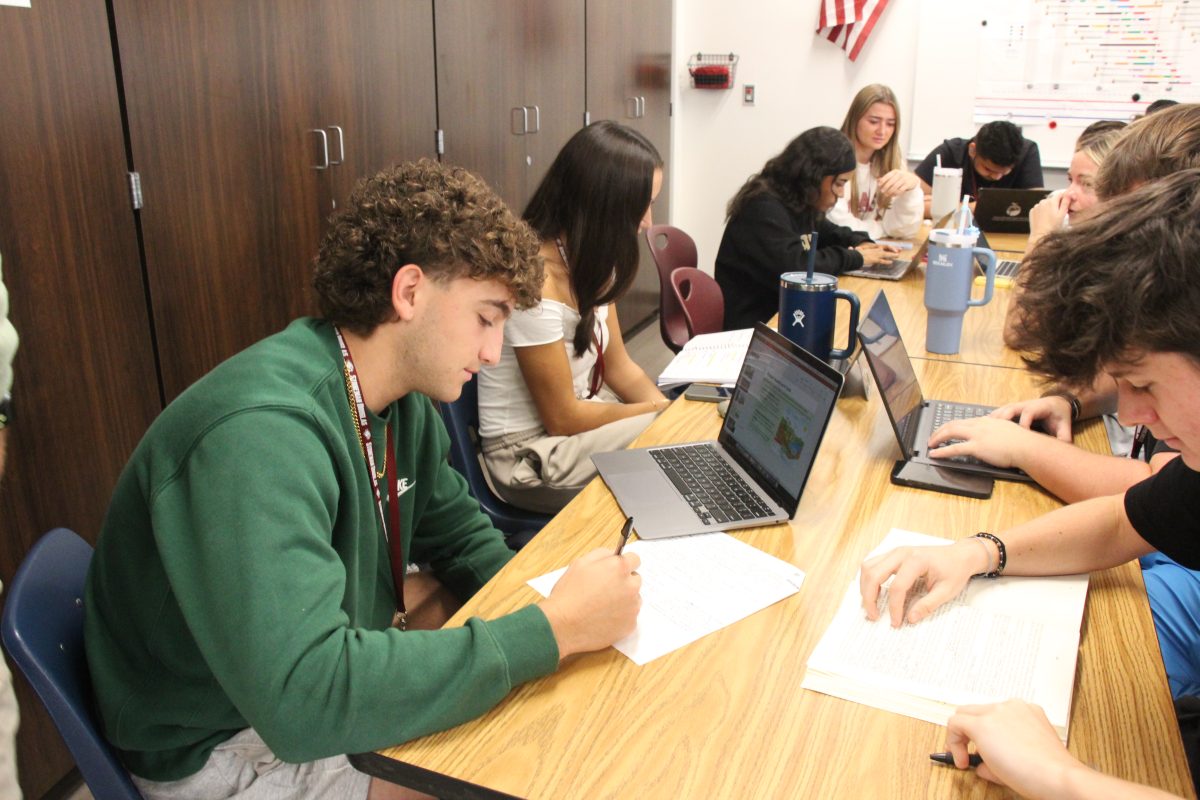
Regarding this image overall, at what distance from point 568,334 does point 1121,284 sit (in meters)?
1.39

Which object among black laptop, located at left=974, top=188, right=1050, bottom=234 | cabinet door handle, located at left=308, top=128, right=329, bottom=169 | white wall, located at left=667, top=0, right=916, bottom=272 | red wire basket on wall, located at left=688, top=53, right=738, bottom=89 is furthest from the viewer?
red wire basket on wall, located at left=688, top=53, right=738, bottom=89

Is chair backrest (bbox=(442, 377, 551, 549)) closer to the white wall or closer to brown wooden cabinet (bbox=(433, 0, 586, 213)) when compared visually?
brown wooden cabinet (bbox=(433, 0, 586, 213))

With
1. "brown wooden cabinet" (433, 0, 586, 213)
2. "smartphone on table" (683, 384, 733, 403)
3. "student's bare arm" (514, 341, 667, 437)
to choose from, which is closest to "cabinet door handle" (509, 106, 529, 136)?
"brown wooden cabinet" (433, 0, 586, 213)

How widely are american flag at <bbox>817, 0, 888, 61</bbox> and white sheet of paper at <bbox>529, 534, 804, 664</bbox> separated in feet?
15.0

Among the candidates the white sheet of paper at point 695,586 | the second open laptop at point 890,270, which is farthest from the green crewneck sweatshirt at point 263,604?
the second open laptop at point 890,270

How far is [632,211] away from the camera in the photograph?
210 centimetres

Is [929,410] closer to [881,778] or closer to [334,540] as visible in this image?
[881,778]

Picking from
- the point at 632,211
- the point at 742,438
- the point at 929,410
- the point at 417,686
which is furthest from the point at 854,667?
the point at 632,211

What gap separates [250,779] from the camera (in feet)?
3.69

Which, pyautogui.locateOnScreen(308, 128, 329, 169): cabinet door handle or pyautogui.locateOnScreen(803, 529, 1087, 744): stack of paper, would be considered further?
pyautogui.locateOnScreen(308, 128, 329, 169): cabinet door handle

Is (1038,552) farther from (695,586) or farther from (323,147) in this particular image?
(323,147)

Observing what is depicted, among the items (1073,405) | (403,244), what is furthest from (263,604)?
(1073,405)

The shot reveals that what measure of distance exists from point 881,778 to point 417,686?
0.46m

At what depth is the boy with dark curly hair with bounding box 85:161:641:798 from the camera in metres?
0.93
